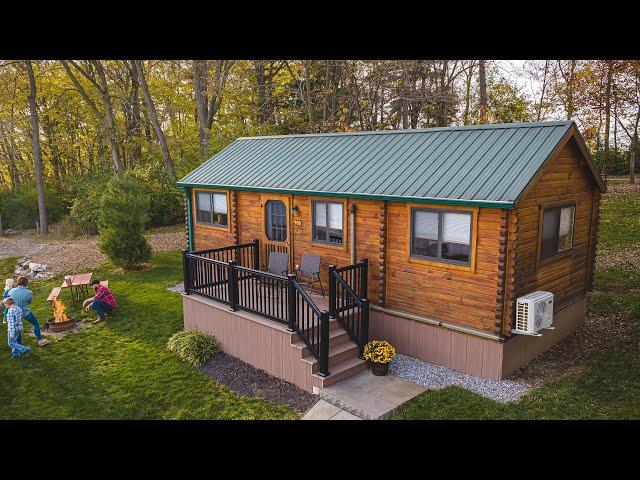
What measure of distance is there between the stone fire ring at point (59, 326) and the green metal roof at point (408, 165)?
4.59 metres

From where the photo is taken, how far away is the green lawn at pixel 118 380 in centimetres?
769

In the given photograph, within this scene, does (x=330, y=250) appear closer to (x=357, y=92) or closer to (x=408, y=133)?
(x=408, y=133)

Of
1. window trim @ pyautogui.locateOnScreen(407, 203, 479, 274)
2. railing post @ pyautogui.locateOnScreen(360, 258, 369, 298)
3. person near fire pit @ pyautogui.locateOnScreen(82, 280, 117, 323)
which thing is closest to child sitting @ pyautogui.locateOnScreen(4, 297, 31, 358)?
person near fire pit @ pyautogui.locateOnScreen(82, 280, 117, 323)

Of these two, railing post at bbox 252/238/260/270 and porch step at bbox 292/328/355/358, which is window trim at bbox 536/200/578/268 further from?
railing post at bbox 252/238/260/270

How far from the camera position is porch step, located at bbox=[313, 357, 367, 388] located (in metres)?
8.10

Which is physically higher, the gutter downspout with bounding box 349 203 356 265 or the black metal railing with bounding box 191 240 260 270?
the gutter downspout with bounding box 349 203 356 265

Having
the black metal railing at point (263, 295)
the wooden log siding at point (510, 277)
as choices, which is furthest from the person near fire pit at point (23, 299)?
the wooden log siding at point (510, 277)

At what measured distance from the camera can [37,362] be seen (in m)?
9.49

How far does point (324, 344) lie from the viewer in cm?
810

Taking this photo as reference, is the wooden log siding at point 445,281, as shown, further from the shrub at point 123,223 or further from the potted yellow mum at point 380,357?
the shrub at point 123,223

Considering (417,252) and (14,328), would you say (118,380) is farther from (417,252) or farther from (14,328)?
(417,252)

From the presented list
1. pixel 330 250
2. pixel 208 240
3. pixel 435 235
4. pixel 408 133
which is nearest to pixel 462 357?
pixel 435 235

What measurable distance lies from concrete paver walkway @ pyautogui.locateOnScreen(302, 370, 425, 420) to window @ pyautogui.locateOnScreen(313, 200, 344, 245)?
308cm

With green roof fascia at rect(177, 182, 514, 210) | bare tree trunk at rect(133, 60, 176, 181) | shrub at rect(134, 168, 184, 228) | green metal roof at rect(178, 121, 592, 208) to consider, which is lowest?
shrub at rect(134, 168, 184, 228)
